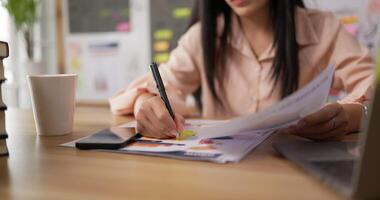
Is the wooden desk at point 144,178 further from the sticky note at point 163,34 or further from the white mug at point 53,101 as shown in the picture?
the sticky note at point 163,34

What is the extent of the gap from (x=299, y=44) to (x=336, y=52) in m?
0.12

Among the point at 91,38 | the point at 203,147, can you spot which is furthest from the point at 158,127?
the point at 91,38

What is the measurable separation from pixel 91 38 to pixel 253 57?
1603 mm

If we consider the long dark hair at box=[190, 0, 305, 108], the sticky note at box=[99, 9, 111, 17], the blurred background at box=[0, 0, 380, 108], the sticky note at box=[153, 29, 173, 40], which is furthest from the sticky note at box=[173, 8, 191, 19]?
the long dark hair at box=[190, 0, 305, 108]

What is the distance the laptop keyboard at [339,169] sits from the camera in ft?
1.13

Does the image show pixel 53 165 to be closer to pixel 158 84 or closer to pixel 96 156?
pixel 96 156

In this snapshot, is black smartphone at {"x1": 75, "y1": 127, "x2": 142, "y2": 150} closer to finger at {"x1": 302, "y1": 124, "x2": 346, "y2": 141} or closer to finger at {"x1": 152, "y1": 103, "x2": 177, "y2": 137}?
finger at {"x1": 152, "y1": 103, "x2": 177, "y2": 137}

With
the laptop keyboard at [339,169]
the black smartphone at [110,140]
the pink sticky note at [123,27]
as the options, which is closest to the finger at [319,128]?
the laptop keyboard at [339,169]

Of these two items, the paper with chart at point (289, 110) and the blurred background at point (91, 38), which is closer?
the paper with chart at point (289, 110)

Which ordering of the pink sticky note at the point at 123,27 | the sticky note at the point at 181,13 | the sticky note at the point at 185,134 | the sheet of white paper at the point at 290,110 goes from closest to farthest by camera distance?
the sheet of white paper at the point at 290,110 < the sticky note at the point at 185,134 < the sticky note at the point at 181,13 < the pink sticky note at the point at 123,27

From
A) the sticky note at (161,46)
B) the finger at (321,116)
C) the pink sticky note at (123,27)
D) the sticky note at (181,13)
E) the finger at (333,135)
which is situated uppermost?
the sticky note at (181,13)

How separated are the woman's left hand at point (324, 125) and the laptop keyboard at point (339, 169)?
0.15 m

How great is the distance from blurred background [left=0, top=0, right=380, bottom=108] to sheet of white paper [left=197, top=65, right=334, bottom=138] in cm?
175

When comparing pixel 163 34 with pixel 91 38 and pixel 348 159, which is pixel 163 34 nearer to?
pixel 91 38
